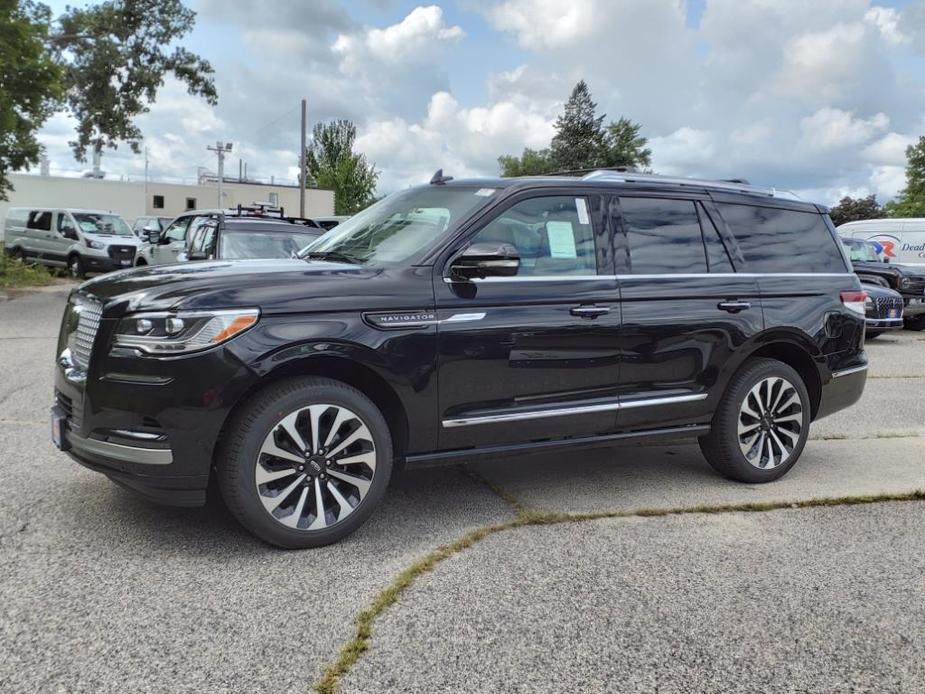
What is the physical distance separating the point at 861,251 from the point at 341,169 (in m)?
52.0

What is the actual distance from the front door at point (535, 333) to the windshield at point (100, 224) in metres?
21.0

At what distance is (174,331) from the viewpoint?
11.0 ft

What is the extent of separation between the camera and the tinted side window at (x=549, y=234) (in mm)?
4164

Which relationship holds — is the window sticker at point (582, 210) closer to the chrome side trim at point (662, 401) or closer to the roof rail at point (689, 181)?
the roof rail at point (689, 181)

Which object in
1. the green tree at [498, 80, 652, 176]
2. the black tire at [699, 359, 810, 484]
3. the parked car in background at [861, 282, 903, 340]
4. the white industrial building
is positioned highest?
the green tree at [498, 80, 652, 176]

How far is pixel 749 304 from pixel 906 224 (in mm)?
17434

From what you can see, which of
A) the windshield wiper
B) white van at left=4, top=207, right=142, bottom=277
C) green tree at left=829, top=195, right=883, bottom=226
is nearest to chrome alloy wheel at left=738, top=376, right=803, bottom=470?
the windshield wiper

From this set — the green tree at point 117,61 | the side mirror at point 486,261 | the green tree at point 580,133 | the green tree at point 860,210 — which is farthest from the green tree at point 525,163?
the side mirror at point 486,261

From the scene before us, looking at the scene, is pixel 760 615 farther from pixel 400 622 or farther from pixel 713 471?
pixel 713 471

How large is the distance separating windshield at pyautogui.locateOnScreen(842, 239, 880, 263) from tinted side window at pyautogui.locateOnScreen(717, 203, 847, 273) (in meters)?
12.5

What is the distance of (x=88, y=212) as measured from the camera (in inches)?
904

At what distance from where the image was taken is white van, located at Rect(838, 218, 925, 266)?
1922cm

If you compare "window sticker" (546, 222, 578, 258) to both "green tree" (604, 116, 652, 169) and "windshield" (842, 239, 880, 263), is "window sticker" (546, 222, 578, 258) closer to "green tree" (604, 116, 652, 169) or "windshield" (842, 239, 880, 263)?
"windshield" (842, 239, 880, 263)

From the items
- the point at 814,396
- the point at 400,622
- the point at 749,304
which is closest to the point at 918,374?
the point at 814,396
